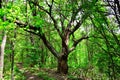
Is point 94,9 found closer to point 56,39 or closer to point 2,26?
point 2,26

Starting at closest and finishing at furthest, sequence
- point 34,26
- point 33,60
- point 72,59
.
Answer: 1. point 34,26
2. point 33,60
3. point 72,59

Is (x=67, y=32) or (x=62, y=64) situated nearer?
(x=62, y=64)

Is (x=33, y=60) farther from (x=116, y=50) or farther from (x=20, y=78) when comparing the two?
(x=116, y=50)

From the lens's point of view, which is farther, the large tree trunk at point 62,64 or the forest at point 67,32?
the large tree trunk at point 62,64

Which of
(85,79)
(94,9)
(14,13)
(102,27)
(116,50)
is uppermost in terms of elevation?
(14,13)

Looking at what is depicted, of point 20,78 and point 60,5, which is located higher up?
point 60,5

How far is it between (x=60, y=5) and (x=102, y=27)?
12.3 m

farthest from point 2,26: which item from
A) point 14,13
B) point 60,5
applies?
point 60,5

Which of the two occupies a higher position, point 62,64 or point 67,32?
point 67,32

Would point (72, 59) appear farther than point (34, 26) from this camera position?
Yes

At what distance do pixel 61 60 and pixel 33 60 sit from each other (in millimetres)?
4446

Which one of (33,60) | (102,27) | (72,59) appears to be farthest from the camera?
(72,59)

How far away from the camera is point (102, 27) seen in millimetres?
3969

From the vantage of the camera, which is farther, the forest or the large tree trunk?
the large tree trunk
